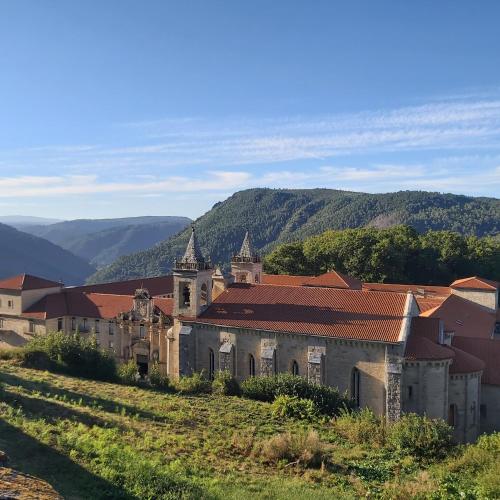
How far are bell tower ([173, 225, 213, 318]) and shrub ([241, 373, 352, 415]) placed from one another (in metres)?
9.23

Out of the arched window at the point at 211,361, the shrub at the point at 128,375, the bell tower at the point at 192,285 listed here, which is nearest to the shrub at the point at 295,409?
the shrub at the point at 128,375

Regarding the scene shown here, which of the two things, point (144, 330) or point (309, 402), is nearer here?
point (309, 402)

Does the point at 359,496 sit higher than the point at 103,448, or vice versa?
the point at 103,448

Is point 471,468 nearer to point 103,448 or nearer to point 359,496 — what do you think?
point 359,496

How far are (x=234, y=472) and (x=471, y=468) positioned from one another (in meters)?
9.16

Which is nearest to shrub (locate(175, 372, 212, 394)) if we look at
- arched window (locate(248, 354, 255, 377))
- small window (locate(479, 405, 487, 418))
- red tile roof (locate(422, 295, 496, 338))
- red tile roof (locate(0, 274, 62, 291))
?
arched window (locate(248, 354, 255, 377))

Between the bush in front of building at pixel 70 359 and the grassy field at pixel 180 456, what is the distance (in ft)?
24.0

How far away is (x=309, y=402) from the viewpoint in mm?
28859

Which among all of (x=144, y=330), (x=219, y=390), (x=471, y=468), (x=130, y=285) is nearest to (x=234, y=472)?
(x=471, y=468)

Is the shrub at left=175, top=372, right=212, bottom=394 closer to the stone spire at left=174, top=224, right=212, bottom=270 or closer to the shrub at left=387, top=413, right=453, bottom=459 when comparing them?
the stone spire at left=174, top=224, right=212, bottom=270

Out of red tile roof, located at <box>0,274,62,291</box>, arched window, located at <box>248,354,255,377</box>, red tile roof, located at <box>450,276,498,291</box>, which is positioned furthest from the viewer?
red tile roof, located at <box>450,276,498,291</box>

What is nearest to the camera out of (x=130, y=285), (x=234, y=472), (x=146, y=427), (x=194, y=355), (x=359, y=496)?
(x=359, y=496)

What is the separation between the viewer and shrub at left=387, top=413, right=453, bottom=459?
889 inches

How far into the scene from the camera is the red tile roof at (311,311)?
114ft
